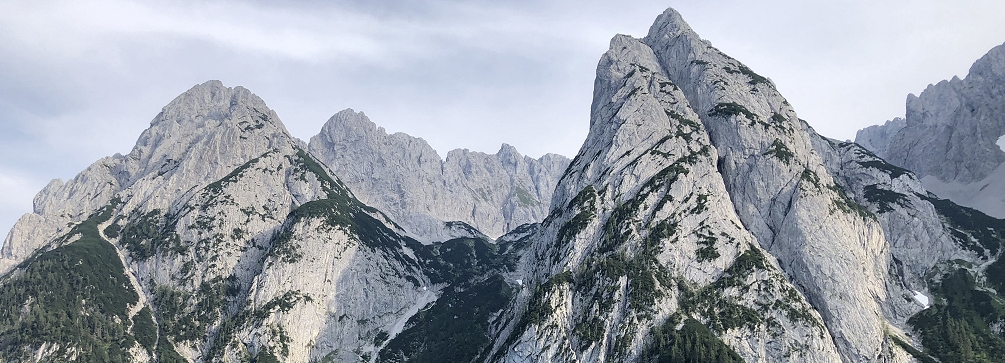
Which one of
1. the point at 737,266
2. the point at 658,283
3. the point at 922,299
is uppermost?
the point at 737,266

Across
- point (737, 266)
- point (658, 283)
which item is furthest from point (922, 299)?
point (658, 283)

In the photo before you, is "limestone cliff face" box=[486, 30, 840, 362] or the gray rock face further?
the gray rock face

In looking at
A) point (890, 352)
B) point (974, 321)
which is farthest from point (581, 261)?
point (974, 321)

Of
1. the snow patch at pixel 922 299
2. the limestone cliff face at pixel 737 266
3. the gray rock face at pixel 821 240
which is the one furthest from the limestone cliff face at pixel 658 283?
the snow patch at pixel 922 299

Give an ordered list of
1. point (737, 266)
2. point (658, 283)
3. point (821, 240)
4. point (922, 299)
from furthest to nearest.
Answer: point (922, 299)
point (821, 240)
point (737, 266)
point (658, 283)

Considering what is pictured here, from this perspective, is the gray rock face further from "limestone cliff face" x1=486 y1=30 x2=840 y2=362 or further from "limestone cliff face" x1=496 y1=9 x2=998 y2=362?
"limestone cliff face" x1=486 y1=30 x2=840 y2=362

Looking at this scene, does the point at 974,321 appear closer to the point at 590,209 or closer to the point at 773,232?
the point at 773,232

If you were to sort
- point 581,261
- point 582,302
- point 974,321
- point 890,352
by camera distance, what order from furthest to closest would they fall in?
point 581,261 → point 582,302 → point 974,321 → point 890,352

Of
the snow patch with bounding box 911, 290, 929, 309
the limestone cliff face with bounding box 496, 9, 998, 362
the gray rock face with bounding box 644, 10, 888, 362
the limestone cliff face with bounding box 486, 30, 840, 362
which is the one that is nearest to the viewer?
the limestone cliff face with bounding box 486, 30, 840, 362

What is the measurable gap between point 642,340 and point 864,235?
267ft

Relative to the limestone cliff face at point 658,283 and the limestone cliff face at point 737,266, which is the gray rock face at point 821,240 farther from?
the limestone cliff face at point 658,283

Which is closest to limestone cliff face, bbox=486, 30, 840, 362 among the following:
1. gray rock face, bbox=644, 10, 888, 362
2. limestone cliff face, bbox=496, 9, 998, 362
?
limestone cliff face, bbox=496, 9, 998, 362

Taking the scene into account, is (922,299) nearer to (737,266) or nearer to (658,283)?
(737,266)

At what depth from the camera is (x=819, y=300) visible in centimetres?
16112
